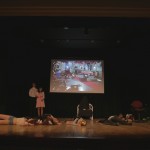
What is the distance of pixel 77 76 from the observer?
27.2ft

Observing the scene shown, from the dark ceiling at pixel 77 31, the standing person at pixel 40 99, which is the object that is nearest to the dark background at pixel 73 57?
the dark ceiling at pixel 77 31

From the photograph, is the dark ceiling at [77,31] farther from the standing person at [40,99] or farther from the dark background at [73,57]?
the standing person at [40,99]

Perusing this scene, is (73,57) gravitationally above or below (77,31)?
below

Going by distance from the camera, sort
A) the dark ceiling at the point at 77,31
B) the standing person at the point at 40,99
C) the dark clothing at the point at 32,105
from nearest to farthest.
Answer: the dark ceiling at the point at 77,31 → the standing person at the point at 40,99 → the dark clothing at the point at 32,105

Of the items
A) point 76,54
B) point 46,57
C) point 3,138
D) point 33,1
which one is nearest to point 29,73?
point 46,57

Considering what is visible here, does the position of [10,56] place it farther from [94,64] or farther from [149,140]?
[149,140]

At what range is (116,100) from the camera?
28.3 feet

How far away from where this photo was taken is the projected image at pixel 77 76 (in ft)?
27.3

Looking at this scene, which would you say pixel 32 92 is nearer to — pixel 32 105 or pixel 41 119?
pixel 32 105

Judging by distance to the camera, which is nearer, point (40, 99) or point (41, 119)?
point (41, 119)

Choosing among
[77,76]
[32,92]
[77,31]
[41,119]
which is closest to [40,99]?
[32,92]

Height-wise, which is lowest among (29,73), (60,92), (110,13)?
(60,92)

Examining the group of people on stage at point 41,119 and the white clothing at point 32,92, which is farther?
the white clothing at point 32,92

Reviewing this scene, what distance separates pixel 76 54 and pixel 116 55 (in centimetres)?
133
